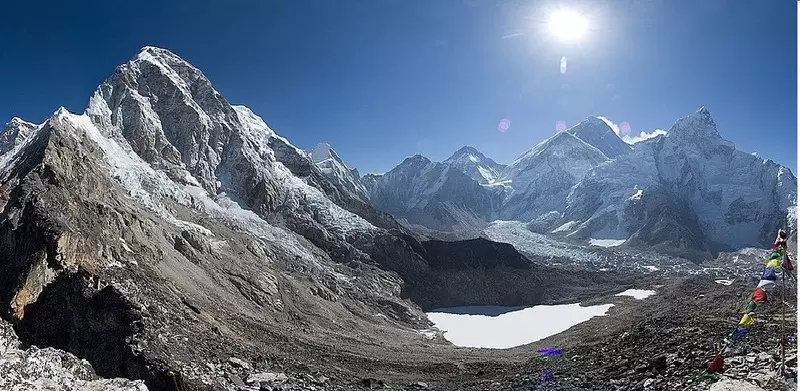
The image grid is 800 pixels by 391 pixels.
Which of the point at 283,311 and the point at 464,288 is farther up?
the point at 464,288

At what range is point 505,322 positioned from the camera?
101 meters

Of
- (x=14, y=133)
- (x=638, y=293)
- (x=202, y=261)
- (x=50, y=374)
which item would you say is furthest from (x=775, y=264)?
(x=14, y=133)

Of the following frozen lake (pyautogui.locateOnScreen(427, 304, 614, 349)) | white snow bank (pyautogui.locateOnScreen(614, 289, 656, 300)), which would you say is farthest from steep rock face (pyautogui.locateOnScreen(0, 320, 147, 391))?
white snow bank (pyautogui.locateOnScreen(614, 289, 656, 300))

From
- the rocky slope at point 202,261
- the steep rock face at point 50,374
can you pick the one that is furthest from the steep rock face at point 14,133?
the steep rock face at point 50,374

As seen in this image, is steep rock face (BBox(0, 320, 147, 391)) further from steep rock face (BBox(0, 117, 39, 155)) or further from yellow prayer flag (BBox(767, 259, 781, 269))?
steep rock face (BBox(0, 117, 39, 155))

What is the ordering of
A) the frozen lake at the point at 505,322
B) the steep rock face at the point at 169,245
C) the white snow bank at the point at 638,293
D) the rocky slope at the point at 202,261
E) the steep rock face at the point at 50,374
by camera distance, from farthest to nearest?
the white snow bank at the point at 638,293 < the frozen lake at the point at 505,322 < the steep rock face at the point at 169,245 < the rocky slope at the point at 202,261 < the steep rock face at the point at 50,374

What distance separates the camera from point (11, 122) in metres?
148

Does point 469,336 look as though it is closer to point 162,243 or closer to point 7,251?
point 162,243

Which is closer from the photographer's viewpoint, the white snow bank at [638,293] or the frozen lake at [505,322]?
the frozen lake at [505,322]

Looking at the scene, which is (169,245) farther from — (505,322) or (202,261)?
(505,322)

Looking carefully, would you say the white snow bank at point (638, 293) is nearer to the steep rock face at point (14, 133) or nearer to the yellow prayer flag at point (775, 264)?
the yellow prayer flag at point (775, 264)

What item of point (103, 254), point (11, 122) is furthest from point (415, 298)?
point (11, 122)

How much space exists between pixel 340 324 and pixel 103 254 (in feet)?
97.7

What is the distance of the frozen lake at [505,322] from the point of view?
83875mm
